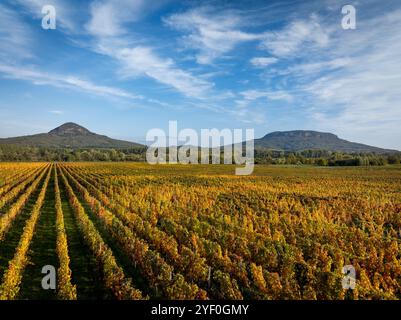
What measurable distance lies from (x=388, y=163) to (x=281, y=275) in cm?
11808

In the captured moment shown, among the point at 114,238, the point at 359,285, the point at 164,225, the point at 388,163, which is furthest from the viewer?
the point at 388,163

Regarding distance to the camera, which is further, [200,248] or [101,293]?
[200,248]

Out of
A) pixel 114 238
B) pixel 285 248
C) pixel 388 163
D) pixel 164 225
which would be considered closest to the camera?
pixel 285 248

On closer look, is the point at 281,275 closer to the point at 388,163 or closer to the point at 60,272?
the point at 60,272

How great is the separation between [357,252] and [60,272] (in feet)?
32.4

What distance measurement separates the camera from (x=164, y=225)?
1566 centimetres

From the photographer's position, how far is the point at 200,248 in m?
11.8
